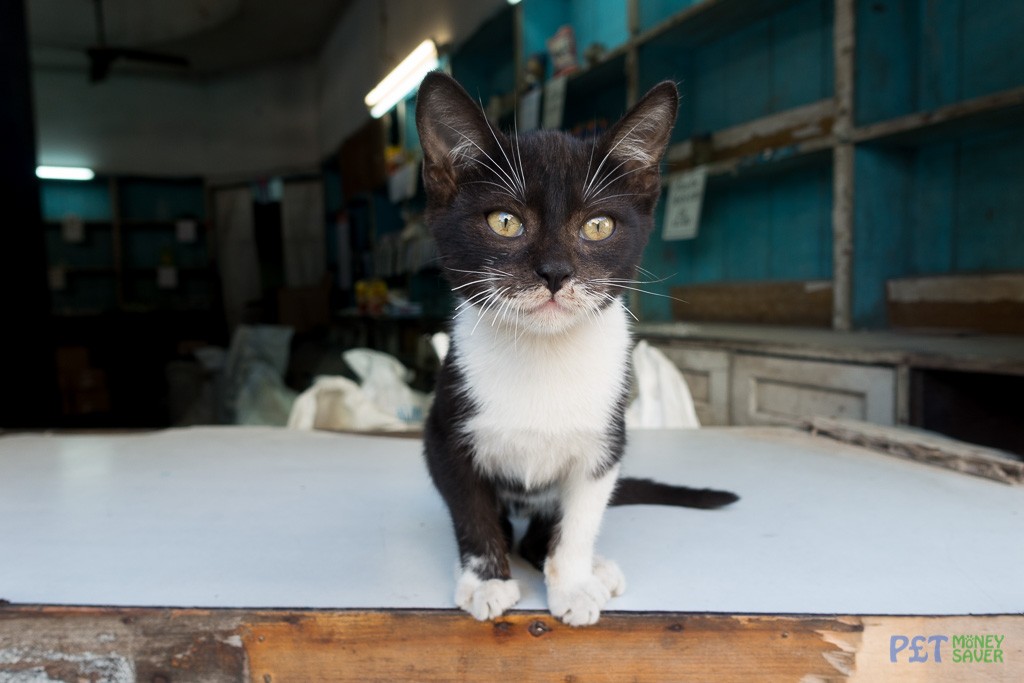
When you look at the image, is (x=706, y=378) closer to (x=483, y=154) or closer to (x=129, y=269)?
(x=483, y=154)

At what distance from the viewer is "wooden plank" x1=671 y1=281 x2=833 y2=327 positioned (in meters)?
1.92

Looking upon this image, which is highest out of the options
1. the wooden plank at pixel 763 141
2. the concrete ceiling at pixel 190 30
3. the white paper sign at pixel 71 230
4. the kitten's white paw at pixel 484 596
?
the concrete ceiling at pixel 190 30

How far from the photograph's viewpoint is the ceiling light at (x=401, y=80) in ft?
11.2

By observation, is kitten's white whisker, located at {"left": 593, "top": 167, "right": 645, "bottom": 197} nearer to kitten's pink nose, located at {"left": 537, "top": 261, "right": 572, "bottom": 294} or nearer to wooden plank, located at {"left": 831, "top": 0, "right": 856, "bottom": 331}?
kitten's pink nose, located at {"left": 537, "top": 261, "right": 572, "bottom": 294}

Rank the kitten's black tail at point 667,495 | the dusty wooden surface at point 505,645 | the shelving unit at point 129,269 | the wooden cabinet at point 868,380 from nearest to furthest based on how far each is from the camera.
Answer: the dusty wooden surface at point 505,645
the kitten's black tail at point 667,495
the wooden cabinet at point 868,380
the shelving unit at point 129,269

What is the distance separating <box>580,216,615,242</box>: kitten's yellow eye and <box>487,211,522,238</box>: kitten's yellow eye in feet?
0.21

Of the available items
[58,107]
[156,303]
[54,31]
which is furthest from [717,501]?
[58,107]

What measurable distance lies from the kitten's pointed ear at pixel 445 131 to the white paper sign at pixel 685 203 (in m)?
1.41

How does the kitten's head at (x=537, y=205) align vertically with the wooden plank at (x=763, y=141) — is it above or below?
below

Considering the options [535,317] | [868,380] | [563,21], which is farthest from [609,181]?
[563,21]

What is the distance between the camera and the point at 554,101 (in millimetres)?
2305

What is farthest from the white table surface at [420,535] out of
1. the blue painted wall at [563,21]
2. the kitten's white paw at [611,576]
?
the blue painted wall at [563,21]

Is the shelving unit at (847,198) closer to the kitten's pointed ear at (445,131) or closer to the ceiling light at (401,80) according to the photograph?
the kitten's pointed ear at (445,131)

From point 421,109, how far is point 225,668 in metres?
0.56
